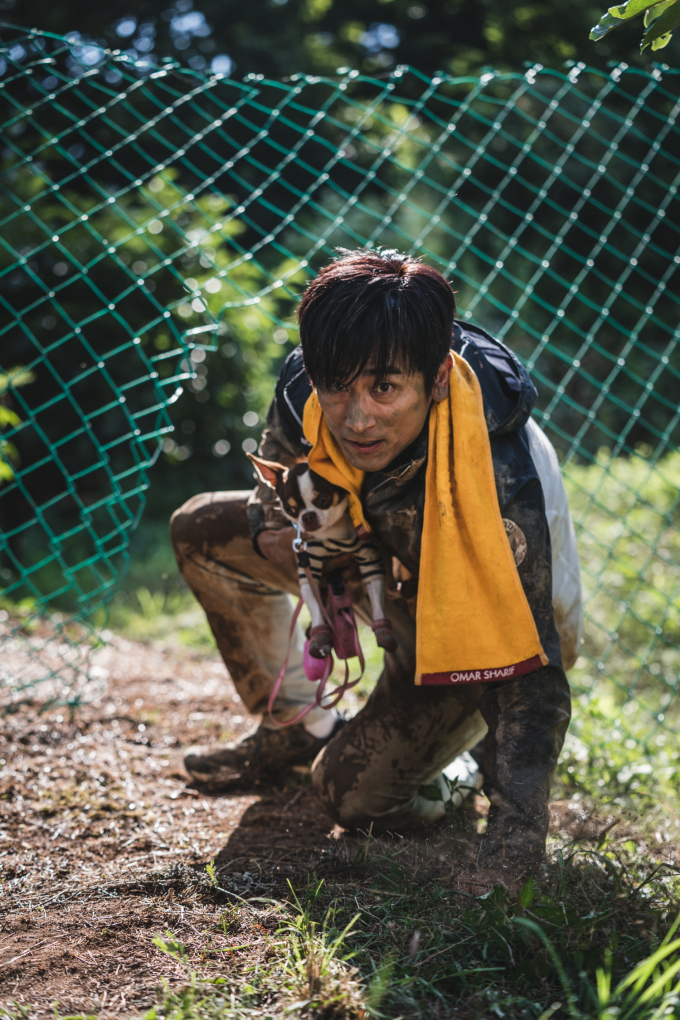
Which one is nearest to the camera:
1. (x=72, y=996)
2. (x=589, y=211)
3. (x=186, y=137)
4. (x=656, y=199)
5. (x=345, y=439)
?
(x=72, y=996)

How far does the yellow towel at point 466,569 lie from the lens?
1854mm

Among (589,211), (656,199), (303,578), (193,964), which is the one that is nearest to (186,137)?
(589,211)

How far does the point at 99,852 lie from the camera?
2.23 m

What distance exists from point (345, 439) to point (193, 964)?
3.54 feet

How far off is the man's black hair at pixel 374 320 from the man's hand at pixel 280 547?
1.95 ft

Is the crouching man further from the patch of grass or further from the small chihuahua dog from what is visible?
the patch of grass

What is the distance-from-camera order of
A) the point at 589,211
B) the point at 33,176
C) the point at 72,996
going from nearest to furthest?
1. the point at 72,996
2. the point at 33,176
3. the point at 589,211

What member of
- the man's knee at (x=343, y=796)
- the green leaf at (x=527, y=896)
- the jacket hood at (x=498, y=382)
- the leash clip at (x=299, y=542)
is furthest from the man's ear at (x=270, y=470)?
the green leaf at (x=527, y=896)

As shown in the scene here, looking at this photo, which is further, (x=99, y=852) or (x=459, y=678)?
(x=99, y=852)

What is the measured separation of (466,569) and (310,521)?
1.26 feet

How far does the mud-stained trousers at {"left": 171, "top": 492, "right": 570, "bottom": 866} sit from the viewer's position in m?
1.91

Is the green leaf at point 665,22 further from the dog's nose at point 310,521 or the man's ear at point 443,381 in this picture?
the dog's nose at point 310,521

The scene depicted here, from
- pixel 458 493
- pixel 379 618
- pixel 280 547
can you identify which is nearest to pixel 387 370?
pixel 458 493

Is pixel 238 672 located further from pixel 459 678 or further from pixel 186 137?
pixel 186 137
